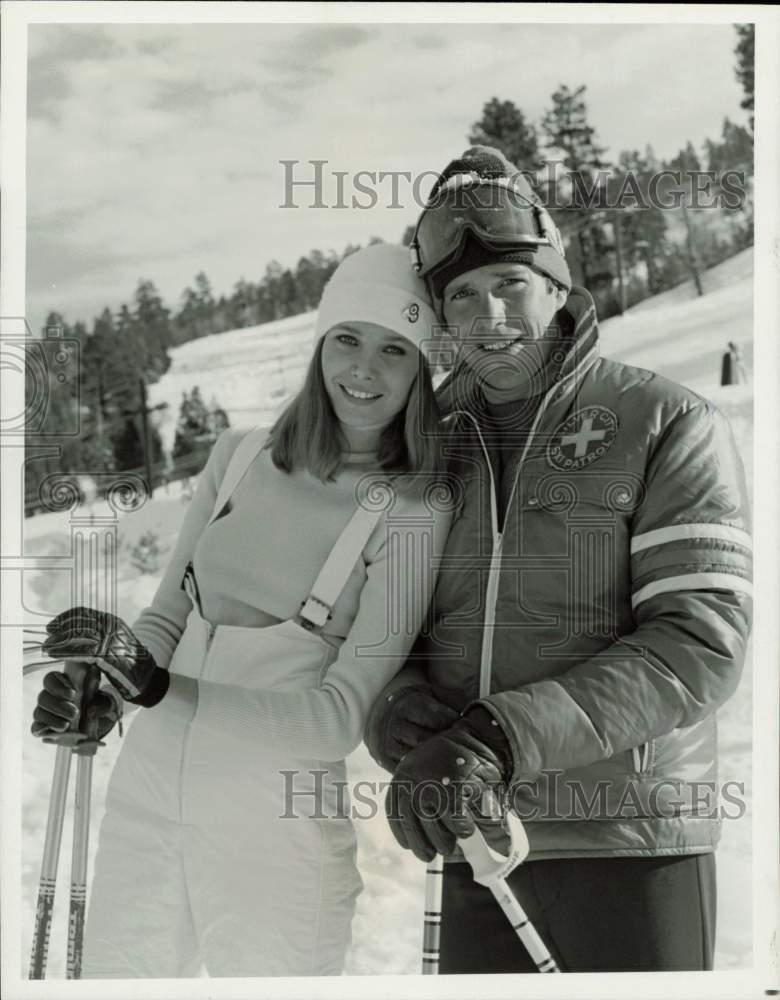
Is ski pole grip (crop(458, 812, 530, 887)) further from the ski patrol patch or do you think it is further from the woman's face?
the woman's face

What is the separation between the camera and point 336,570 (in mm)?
2494

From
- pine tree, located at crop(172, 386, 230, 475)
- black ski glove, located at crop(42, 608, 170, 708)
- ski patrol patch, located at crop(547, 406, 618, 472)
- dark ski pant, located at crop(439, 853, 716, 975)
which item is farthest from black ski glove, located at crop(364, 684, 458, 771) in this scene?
pine tree, located at crop(172, 386, 230, 475)

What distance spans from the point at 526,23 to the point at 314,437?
1.03 metres

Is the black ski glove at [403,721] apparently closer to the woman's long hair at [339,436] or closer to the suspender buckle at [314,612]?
the suspender buckle at [314,612]

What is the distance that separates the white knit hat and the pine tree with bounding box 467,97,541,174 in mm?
319

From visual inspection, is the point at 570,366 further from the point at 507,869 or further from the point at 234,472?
the point at 507,869

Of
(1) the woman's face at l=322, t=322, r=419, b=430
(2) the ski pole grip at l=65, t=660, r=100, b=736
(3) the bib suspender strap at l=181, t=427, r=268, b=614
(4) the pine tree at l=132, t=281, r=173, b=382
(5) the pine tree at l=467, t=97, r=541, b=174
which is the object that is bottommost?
(2) the ski pole grip at l=65, t=660, r=100, b=736

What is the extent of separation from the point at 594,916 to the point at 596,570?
0.71 m

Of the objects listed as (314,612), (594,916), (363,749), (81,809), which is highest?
(314,612)

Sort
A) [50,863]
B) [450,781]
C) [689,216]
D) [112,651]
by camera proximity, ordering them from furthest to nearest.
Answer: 1. [689,216]
2. [50,863]
3. [112,651]
4. [450,781]

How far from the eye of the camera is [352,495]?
8.33 ft

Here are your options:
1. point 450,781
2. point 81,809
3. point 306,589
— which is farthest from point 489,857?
point 81,809

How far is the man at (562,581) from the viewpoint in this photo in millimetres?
2439

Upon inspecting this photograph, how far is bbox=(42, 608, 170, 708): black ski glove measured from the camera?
95.9 inches
